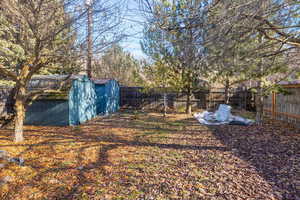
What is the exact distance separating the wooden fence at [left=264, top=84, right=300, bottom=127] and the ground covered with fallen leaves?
1.88m

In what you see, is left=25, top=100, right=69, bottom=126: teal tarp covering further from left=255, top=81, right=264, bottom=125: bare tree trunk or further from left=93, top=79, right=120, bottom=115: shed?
left=255, top=81, right=264, bottom=125: bare tree trunk

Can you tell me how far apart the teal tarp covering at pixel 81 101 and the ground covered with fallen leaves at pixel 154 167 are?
6.15ft

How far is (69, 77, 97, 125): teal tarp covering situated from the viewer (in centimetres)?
667

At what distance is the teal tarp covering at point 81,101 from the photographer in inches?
263

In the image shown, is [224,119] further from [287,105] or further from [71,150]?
[71,150]

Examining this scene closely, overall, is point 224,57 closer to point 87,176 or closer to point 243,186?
point 243,186

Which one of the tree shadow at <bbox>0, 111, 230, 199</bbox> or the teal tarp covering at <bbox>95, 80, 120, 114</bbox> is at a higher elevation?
the teal tarp covering at <bbox>95, 80, 120, 114</bbox>

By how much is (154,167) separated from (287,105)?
21.8ft

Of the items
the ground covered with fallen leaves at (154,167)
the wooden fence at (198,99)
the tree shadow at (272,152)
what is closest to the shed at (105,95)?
the wooden fence at (198,99)

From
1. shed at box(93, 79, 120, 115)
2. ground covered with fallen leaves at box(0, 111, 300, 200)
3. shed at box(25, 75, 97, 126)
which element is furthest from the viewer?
shed at box(93, 79, 120, 115)

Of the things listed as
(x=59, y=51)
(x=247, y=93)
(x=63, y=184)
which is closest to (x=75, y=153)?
(x=63, y=184)

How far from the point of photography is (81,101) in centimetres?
730

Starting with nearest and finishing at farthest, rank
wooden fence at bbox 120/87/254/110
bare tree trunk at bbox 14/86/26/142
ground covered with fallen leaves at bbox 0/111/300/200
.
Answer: ground covered with fallen leaves at bbox 0/111/300/200, bare tree trunk at bbox 14/86/26/142, wooden fence at bbox 120/87/254/110

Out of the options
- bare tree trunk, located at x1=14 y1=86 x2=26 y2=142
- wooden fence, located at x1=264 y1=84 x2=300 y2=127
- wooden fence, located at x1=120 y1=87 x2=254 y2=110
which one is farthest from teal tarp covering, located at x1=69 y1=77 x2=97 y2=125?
wooden fence, located at x1=264 y1=84 x2=300 y2=127
